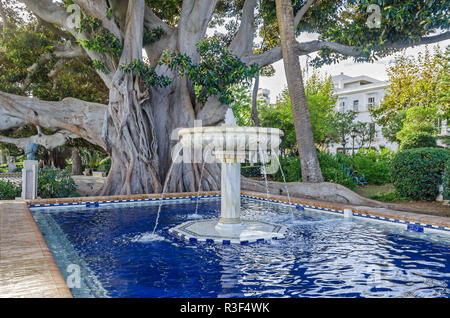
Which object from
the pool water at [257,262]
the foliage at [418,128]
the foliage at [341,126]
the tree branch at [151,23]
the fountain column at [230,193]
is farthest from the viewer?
the foliage at [341,126]

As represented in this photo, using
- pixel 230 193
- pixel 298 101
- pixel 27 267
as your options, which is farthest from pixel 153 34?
pixel 27 267

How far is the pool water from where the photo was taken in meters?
2.87

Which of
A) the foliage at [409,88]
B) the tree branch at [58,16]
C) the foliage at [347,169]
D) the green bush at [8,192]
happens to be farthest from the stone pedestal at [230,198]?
the foliage at [409,88]

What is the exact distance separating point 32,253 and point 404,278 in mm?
3454

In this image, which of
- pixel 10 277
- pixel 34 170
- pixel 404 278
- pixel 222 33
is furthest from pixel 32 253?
pixel 222 33

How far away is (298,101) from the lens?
30.3ft

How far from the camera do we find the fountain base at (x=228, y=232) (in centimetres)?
460

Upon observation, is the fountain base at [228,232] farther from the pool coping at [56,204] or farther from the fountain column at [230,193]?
the pool coping at [56,204]

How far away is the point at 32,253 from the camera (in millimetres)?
3242

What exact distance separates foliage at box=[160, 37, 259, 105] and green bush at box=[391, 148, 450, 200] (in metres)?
4.47

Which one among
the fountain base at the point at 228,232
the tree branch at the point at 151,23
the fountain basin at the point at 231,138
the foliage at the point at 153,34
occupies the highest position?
the tree branch at the point at 151,23

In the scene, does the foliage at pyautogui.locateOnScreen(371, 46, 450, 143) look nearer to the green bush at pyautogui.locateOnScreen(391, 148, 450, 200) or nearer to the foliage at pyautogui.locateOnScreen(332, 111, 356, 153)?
the foliage at pyautogui.locateOnScreen(332, 111, 356, 153)

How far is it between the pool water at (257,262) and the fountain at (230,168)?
25 centimetres
